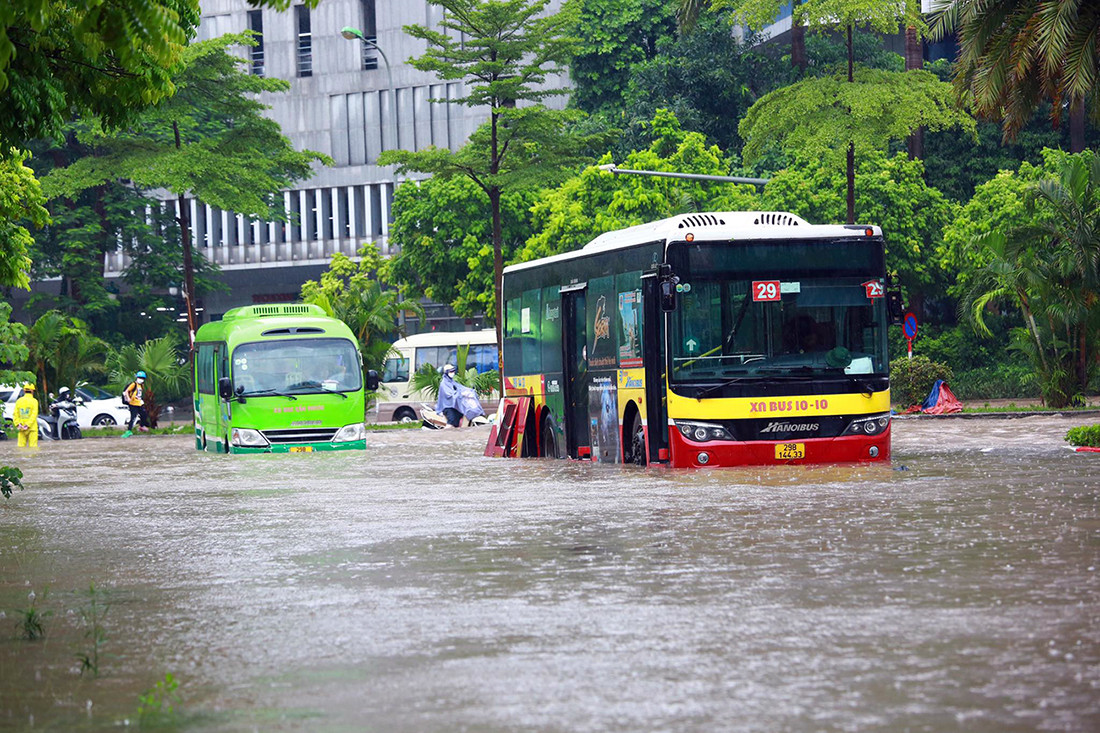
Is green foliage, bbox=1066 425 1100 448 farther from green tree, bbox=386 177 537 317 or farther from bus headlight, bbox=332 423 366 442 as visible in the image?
green tree, bbox=386 177 537 317

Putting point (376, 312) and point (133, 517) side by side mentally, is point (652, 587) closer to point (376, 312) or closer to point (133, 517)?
point (133, 517)

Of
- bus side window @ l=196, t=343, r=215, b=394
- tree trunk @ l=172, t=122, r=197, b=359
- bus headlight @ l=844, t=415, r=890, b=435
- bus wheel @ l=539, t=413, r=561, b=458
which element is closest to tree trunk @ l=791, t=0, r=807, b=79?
tree trunk @ l=172, t=122, r=197, b=359

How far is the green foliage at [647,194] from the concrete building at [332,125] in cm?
2498

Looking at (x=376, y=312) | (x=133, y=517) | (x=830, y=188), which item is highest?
(x=830, y=188)

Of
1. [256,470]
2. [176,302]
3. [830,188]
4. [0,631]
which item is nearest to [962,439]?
[256,470]

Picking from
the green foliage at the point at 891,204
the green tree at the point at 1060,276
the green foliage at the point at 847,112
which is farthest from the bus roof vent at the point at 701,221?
the green foliage at the point at 891,204

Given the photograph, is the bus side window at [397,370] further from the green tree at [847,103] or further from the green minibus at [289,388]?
the green minibus at [289,388]

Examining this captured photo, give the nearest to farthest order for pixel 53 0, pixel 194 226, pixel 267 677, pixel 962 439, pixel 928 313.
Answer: pixel 267 677 → pixel 53 0 → pixel 962 439 → pixel 928 313 → pixel 194 226

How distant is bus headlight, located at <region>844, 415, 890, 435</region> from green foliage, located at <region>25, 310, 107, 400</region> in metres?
29.9

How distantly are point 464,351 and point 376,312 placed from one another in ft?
18.4

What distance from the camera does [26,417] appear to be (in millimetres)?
40281

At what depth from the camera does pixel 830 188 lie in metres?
53.3

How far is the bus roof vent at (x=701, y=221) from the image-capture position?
21.8 meters

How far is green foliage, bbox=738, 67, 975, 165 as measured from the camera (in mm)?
36938
